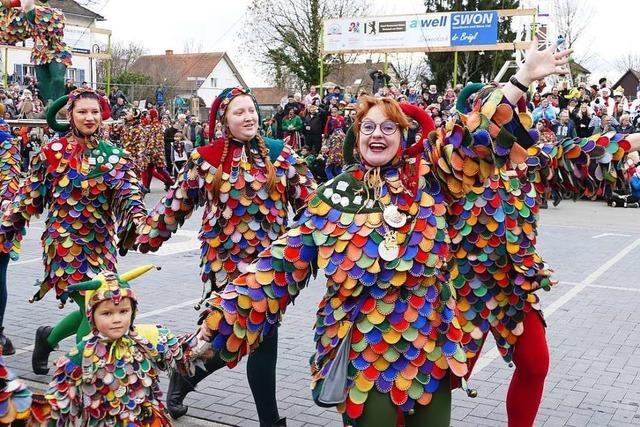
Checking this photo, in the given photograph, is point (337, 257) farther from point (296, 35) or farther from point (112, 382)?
point (296, 35)

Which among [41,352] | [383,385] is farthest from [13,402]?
[41,352]

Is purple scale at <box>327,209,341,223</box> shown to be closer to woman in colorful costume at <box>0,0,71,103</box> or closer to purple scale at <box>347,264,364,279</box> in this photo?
purple scale at <box>347,264,364,279</box>

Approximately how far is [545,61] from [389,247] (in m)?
0.97

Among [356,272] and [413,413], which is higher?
[356,272]

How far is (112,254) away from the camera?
5.43 meters

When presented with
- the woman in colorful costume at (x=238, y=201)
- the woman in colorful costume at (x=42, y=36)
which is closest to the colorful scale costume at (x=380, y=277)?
the woman in colorful costume at (x=238, y=201)

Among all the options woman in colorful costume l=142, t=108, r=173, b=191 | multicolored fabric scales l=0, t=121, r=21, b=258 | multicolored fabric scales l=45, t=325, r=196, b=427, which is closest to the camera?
multicolored fabric scales l=45, t=325, r=196, b=427

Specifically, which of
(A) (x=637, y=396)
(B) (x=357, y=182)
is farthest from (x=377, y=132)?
(A) (x=637, y=396)

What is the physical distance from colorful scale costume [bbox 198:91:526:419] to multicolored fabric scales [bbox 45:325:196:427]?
51cm

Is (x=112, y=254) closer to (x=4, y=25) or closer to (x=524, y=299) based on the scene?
(x=4, y=25)

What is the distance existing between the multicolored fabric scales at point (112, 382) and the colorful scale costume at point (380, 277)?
1.68ft

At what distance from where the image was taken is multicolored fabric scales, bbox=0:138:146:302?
515 centimetres

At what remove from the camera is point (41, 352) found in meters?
5.47

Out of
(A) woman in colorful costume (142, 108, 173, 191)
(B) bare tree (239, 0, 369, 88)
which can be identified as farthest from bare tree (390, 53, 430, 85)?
(A) woman in colorful costume (142, 108, 173, 191)
